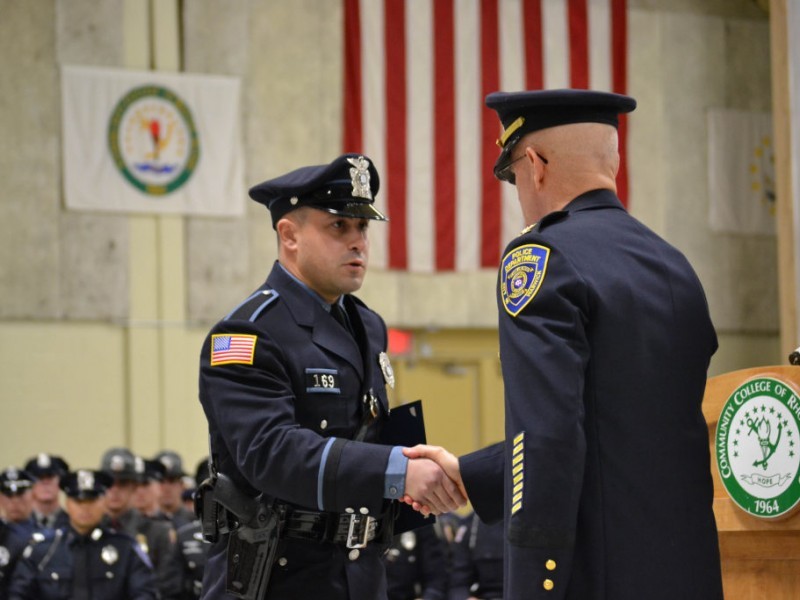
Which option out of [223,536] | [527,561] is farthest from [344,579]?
[527,561]

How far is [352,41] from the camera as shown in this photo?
47.4 feet

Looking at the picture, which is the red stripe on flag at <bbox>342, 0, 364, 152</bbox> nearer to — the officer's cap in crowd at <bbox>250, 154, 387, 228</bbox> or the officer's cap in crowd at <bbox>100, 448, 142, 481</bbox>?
the officer's cap in crowd at <bbox>100, 448, 142, 481</bbox>

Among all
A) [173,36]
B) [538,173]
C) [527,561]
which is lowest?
[527,561]

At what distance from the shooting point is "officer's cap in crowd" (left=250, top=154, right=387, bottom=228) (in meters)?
3.77

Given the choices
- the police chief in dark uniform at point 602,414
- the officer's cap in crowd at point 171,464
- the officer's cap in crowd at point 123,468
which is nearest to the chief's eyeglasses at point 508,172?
the police chief in dark uniform at point 602,414

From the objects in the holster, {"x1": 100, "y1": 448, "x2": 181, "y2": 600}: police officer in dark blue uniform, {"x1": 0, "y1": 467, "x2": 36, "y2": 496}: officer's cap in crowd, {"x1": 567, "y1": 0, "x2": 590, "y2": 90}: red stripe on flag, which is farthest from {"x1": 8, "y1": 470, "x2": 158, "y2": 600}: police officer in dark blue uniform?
{"x1": 567, "y1": 0, "x2": 590, "y2": 90}: red stripe on flag

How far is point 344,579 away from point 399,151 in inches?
444

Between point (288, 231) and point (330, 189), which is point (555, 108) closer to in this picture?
point (330, 189)

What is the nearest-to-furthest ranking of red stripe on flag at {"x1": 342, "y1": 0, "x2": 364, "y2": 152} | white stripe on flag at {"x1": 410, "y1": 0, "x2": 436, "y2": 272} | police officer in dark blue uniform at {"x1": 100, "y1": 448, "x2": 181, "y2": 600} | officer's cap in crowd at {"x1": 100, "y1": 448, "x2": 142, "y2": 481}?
police officer in dark blue uniform at {"x1": 100, "y1": 448, "x2": 181, "y2": 600} < officer's cap in crowd at {"x1": 100, "y1": 448, "x2": 142, "y2": 481} < red stripe on flag at {"x1": 342, "y1": 0, "x2": 364, "y2": 152} < white stripe on flag at {"x1": 410, "y1": 0, "x2": 436, "y2": 272}

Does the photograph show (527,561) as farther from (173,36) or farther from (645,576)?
(173,36)

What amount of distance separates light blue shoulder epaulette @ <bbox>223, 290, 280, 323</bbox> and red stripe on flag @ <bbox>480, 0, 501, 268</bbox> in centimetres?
1101

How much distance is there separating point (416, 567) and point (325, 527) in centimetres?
563

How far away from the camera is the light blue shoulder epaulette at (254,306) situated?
3.60 m

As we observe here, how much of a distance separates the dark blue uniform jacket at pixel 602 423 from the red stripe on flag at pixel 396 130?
38.7 feet
